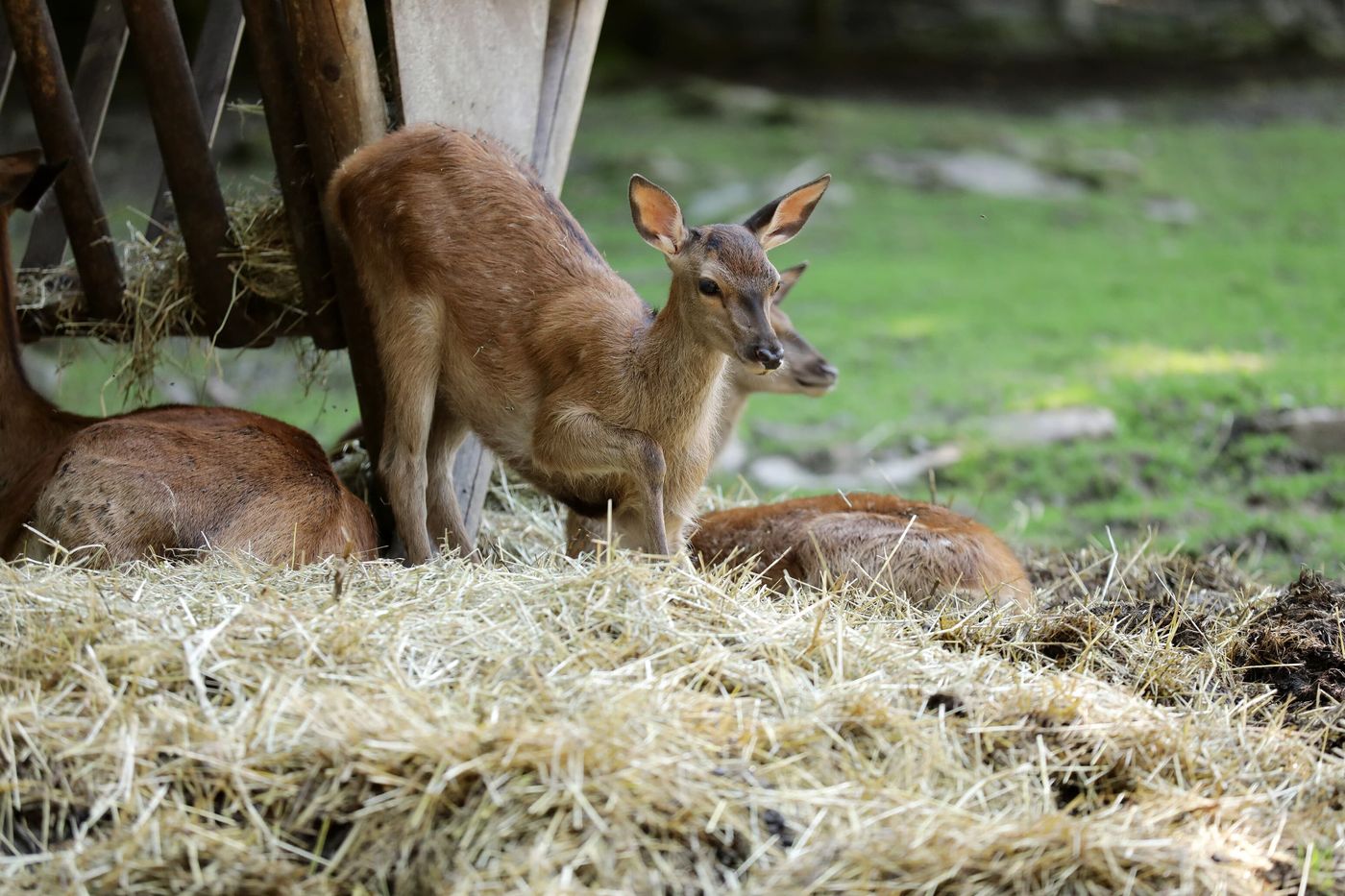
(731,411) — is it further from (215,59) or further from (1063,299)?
(1063,299)

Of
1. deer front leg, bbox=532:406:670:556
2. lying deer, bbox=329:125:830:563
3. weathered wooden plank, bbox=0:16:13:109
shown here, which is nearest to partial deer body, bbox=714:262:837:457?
lying deer, bbox=329:125:830:563

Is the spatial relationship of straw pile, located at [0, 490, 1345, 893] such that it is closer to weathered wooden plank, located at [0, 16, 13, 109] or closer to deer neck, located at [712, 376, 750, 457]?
deer neck, located at [712, 376, 750, 457]

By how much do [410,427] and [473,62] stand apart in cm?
158

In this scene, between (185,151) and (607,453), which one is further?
(185,151)

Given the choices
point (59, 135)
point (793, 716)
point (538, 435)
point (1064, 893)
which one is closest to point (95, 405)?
point (59, 135)

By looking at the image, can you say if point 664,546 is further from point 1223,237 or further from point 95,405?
point 1223,237

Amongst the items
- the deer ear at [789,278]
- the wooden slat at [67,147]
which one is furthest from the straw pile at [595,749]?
the deer ear at [789,278]

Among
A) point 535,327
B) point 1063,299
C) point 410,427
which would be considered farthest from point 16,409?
point 1063,299

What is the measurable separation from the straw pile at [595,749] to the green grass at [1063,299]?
2.39 metres

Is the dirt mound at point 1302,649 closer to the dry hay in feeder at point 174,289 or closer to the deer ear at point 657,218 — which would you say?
the deer ear at point 657,218

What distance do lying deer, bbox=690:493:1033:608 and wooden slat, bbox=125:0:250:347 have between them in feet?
7.54

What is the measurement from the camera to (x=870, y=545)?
5.87 m

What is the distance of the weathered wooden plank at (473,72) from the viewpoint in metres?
5.78

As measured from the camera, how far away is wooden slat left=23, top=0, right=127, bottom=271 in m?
6.50
